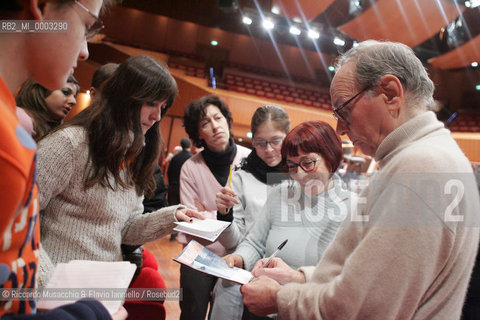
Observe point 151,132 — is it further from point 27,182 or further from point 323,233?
point 27,182

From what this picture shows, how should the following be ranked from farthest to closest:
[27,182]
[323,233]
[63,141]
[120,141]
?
[323,233] → [120,141] → [63,141] → [27,182]

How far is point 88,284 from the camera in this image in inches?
32.2

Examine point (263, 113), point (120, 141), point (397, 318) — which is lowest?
point (397, 318)

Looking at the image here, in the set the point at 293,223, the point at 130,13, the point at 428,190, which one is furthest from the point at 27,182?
the point at 130,13

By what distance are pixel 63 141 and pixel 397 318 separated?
1146mm

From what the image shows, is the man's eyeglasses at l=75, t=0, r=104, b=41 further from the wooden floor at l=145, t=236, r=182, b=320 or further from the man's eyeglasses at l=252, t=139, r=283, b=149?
the wooden floor at l=145, t=236, r=182, b=320

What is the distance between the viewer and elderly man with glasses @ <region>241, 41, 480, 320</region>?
73 cm

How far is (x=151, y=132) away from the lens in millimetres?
1668

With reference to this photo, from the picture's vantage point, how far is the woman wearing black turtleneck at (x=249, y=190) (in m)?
1.55

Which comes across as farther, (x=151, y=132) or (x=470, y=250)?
(x=151, y=132)

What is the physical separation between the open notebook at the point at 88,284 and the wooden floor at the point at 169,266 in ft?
6.80

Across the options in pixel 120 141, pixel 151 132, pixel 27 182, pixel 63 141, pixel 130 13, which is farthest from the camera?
pixel 130 13

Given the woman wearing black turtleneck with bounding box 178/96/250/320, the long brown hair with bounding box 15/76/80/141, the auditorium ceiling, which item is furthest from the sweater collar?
the auditorium ceiling

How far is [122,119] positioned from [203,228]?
1.82 ft
